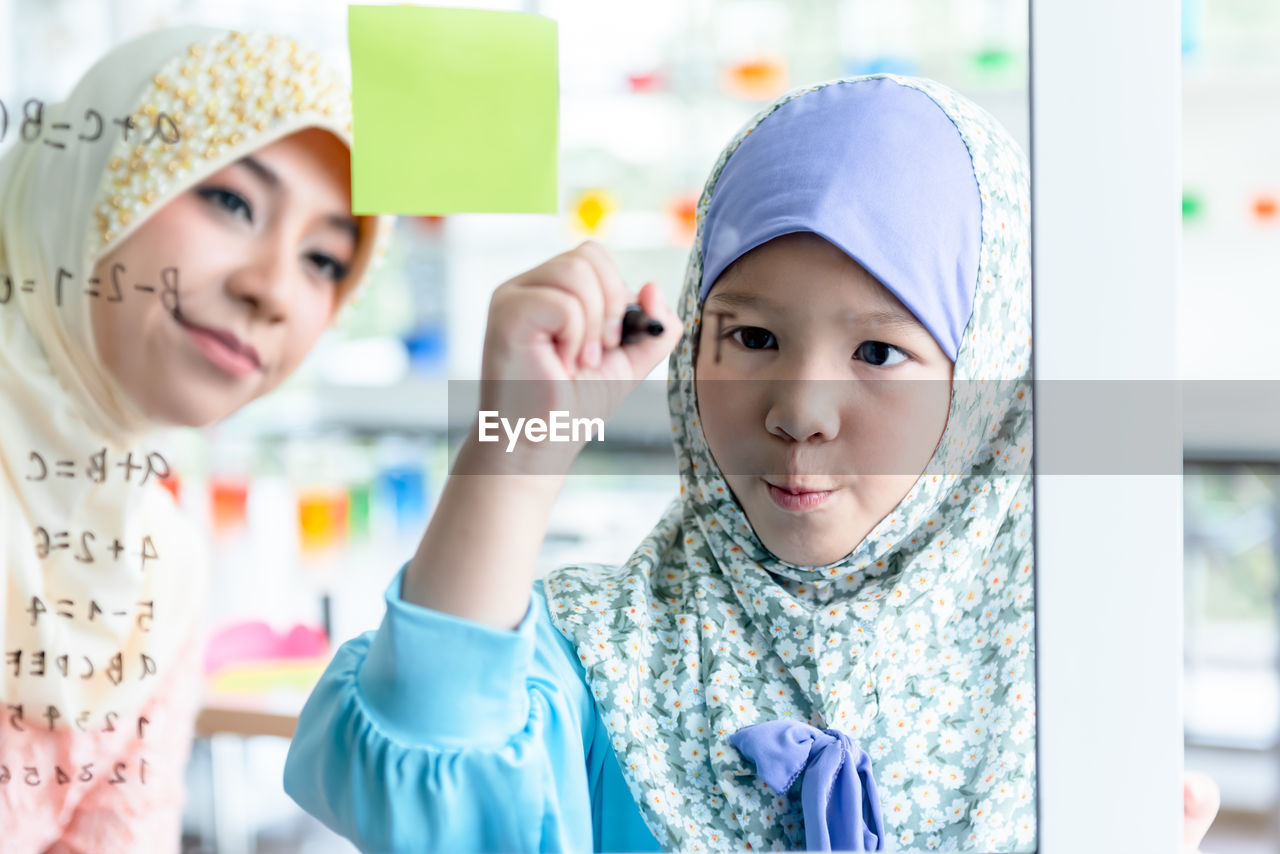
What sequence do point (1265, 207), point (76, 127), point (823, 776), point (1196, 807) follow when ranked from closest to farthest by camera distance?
point (76, 127) < point (823, 776) < point (1196, 807) < point (1265, 207)

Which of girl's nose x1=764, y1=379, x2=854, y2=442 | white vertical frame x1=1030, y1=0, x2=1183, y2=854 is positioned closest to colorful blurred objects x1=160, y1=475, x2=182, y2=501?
girl's nose x1=764, y1=379, x2=854, y2=442

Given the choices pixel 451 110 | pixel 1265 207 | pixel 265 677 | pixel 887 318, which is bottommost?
pixel 265 677

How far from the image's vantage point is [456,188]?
0.55 metres

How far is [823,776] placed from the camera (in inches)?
24.2

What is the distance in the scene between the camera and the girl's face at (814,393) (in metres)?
0.59

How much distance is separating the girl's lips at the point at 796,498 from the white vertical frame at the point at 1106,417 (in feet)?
0.40

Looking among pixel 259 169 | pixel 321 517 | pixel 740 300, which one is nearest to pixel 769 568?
pixel 740 300

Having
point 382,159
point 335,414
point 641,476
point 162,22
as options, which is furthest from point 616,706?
point 162,22

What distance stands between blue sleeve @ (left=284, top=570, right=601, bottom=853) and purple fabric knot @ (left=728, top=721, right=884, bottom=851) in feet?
0.44

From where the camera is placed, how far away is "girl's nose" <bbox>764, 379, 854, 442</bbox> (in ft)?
1.94

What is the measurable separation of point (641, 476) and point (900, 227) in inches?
8.3

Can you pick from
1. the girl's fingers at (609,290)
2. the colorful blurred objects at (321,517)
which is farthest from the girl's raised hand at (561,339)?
the colorful blurred objects at (321,517)

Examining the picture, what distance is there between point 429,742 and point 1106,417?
41 cm

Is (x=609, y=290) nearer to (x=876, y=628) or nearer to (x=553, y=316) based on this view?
(x=553, y=316)
